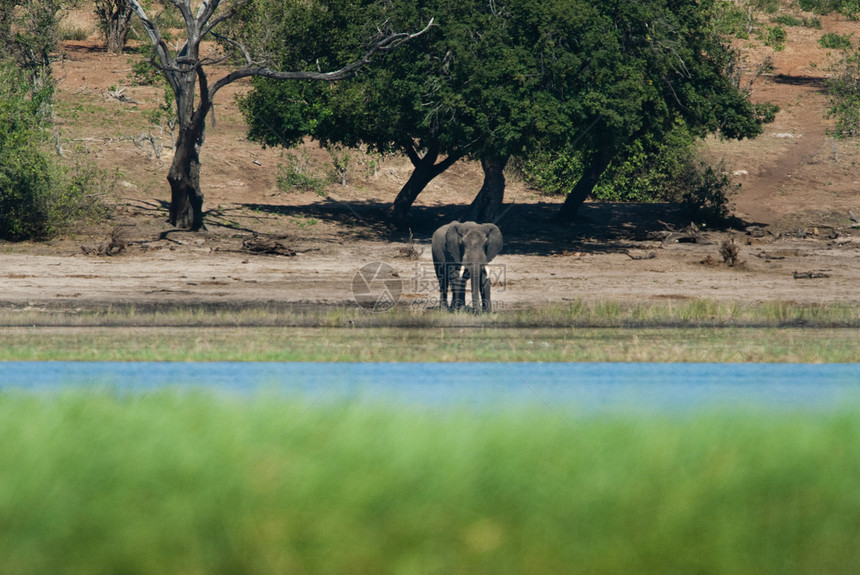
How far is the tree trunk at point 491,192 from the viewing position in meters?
26.3

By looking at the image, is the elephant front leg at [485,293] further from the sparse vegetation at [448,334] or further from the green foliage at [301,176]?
the green foliage at [301,176]

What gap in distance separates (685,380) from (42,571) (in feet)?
22.5

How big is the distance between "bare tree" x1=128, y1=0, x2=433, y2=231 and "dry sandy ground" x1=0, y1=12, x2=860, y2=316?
820mm

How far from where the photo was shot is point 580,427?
4527 mm

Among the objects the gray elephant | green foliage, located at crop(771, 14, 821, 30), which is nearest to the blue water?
the gray elephant

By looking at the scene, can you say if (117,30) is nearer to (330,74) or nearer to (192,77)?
(192,77)

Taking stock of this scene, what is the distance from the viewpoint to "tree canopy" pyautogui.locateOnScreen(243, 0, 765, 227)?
2356 centimetres

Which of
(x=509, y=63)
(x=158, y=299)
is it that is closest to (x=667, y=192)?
(x=509, y=63)

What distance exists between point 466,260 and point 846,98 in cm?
2592

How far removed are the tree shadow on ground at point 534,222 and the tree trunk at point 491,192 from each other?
756 mm

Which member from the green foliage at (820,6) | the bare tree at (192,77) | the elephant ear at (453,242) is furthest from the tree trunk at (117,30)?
the green foliage at (820,6)

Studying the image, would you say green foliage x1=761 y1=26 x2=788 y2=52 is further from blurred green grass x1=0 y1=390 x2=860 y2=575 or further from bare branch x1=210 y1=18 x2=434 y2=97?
blurred green grass x1=0 y1=390 x2=860 y2=575

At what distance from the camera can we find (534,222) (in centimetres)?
2788

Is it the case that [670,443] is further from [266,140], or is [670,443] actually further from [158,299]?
[266,140]
